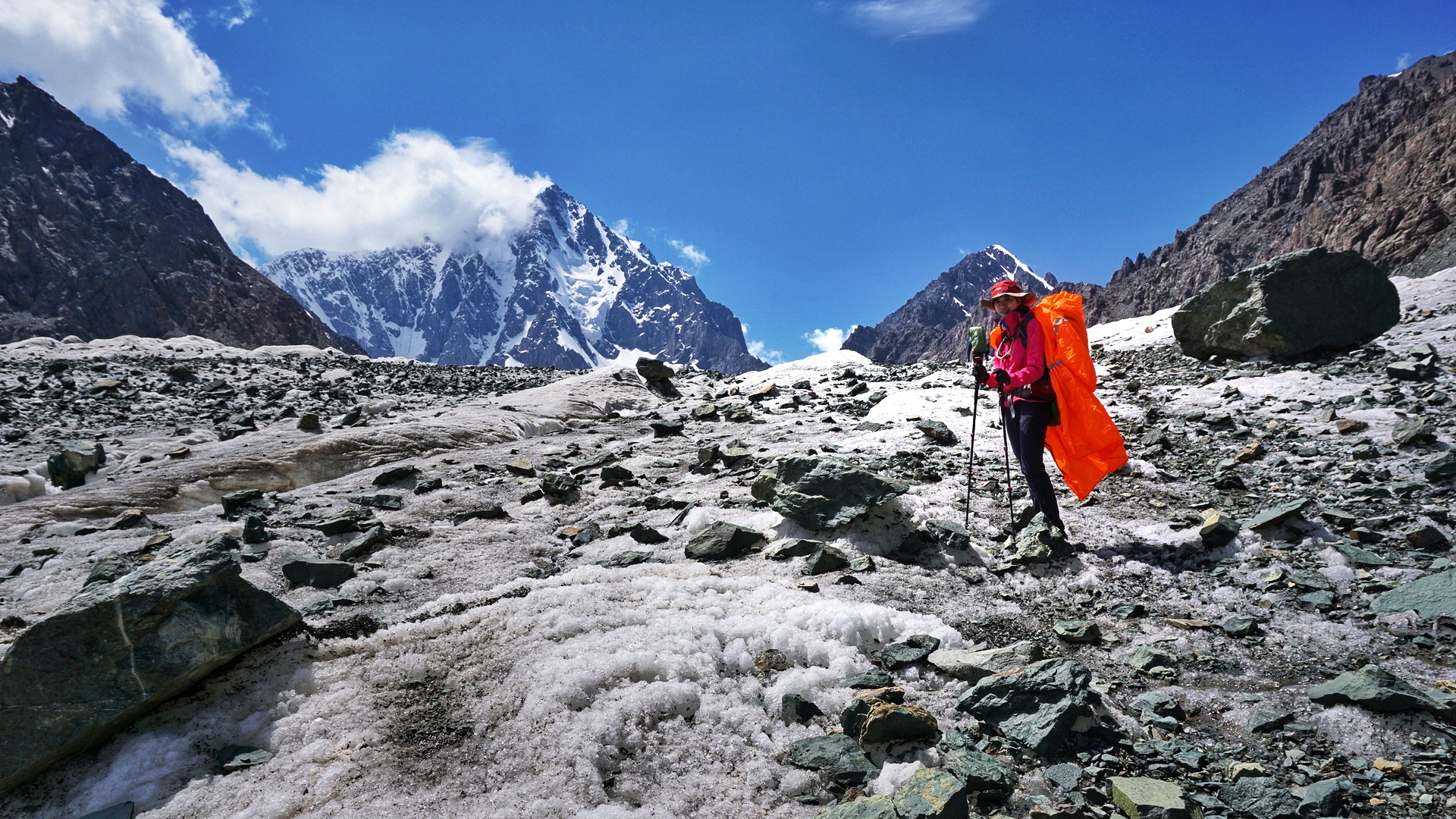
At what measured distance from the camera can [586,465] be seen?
10.0 metres

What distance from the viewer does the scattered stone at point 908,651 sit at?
167 inches

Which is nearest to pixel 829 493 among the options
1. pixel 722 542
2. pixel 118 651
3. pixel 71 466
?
pixel 722 542

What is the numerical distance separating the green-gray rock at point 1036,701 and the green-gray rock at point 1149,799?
35 centimetres

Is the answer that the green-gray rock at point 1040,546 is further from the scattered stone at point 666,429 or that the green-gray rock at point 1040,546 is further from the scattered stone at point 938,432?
the scattered stone at point 666,429

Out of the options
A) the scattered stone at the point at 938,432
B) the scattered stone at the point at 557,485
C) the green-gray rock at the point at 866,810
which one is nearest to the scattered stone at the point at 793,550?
the green-gray rock at the point at 866,810

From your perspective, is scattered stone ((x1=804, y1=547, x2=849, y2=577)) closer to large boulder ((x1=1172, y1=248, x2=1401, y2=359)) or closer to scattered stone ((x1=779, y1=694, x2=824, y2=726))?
scattered stone ((x1=779, y1=694, x2=824, y2=726))

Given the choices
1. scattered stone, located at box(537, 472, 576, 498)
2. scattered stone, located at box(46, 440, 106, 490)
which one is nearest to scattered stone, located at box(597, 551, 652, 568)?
scattered stone, located at box(537, 472, 576, 498)

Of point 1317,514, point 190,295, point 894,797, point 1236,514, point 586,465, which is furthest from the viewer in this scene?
point 190,295

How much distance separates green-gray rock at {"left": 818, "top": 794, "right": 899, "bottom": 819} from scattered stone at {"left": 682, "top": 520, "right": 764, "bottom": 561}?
3.38 meters

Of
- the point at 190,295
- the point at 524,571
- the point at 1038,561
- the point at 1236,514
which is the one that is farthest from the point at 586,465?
the point at 190,295

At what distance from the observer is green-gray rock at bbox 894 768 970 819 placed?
281cm

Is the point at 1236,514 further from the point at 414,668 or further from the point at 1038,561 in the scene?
the point at 414,668

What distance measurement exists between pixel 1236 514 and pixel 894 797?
5530 mm

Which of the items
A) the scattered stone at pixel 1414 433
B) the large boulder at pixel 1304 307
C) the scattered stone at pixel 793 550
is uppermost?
the large boulder at pixel 1304 307
